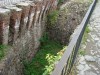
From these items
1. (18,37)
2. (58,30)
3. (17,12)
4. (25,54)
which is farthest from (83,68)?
(58,30)

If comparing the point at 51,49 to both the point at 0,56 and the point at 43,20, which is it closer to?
the point at 43,20

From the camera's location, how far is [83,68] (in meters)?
4.70

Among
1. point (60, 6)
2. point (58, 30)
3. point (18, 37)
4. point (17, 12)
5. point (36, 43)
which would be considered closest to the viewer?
point (17, 12)

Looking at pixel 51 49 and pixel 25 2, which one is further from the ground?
pixel 25 2

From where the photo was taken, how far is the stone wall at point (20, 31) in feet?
24.0

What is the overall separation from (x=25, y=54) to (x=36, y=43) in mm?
1374

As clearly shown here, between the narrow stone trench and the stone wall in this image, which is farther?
the stone wall

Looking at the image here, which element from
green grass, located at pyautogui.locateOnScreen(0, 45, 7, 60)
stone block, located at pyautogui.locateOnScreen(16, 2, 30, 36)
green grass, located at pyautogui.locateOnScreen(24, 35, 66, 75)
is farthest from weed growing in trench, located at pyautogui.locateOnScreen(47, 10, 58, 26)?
green grass, located at pyautogui.locateOnScreen(0, 45, 7, 60)

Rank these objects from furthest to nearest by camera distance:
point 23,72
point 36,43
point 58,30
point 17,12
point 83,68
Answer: point 58,30 → point 36,43 → point 23,72 → point 17,12 → point 83,68

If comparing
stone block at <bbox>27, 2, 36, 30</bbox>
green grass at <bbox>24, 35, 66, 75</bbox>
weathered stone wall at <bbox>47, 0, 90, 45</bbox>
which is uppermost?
stone block at <bbox>27, 2, 36, 30</bbox>

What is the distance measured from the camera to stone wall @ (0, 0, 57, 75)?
7.32 m

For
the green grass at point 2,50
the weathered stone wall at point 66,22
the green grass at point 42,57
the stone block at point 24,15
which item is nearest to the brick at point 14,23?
the stone block at point 24,15

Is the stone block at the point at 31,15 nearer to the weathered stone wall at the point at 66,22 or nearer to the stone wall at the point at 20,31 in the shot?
the stone wall at the point at 20,31

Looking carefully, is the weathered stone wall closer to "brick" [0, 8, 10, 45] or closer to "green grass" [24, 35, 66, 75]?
"green grass" [24, 35, 66, 75]
